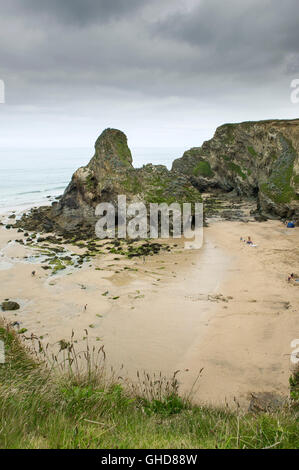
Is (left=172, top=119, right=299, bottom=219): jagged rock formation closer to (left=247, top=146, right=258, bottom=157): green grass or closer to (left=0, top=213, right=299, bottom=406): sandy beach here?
(left=247, top=146, right=258, bottom=157): green grass

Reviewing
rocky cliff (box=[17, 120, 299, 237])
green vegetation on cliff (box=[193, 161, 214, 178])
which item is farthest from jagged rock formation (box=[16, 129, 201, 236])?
green vegetation on cliff (box=[193, 161, 214, 178])

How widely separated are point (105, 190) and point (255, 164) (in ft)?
67.8

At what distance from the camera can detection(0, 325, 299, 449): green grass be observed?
2975 millimetres

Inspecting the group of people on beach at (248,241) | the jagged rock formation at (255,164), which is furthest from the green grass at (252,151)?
the group of people on beach at (248,241)

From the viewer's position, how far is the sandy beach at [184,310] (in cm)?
847

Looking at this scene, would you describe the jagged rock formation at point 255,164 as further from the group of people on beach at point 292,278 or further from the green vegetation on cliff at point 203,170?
the group of people on beach at point 292,278

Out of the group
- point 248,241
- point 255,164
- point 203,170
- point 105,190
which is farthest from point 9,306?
point 203,170

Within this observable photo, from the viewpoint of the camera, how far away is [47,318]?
1150cm

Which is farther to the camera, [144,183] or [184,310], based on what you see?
[144,183]

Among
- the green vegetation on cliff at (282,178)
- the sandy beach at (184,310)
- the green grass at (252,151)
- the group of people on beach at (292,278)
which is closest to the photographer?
the sandy beach at (184,310)

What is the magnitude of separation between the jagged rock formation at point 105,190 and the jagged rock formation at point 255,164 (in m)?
7.89

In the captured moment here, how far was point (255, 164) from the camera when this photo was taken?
37.7 meters

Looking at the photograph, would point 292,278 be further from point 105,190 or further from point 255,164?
point 255,164
